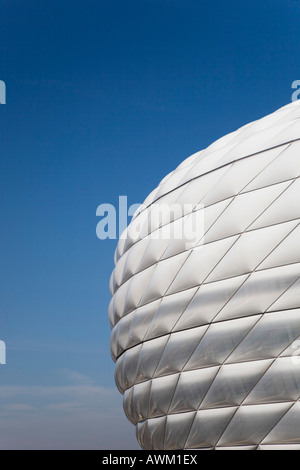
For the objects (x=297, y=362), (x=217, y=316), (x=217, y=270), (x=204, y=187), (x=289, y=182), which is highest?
(x=204, y=187)

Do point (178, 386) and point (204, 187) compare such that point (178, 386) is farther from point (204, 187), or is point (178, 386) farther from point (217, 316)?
point (204, 187)

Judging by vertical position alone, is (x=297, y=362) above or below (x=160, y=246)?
below

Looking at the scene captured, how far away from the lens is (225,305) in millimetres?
8133

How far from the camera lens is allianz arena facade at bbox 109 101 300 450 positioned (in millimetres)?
7574

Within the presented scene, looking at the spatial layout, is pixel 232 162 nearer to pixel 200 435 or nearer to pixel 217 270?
pixel 217 270

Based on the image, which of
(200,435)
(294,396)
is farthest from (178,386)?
(294,396)

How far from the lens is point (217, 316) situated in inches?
324

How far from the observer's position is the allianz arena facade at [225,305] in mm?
7574
